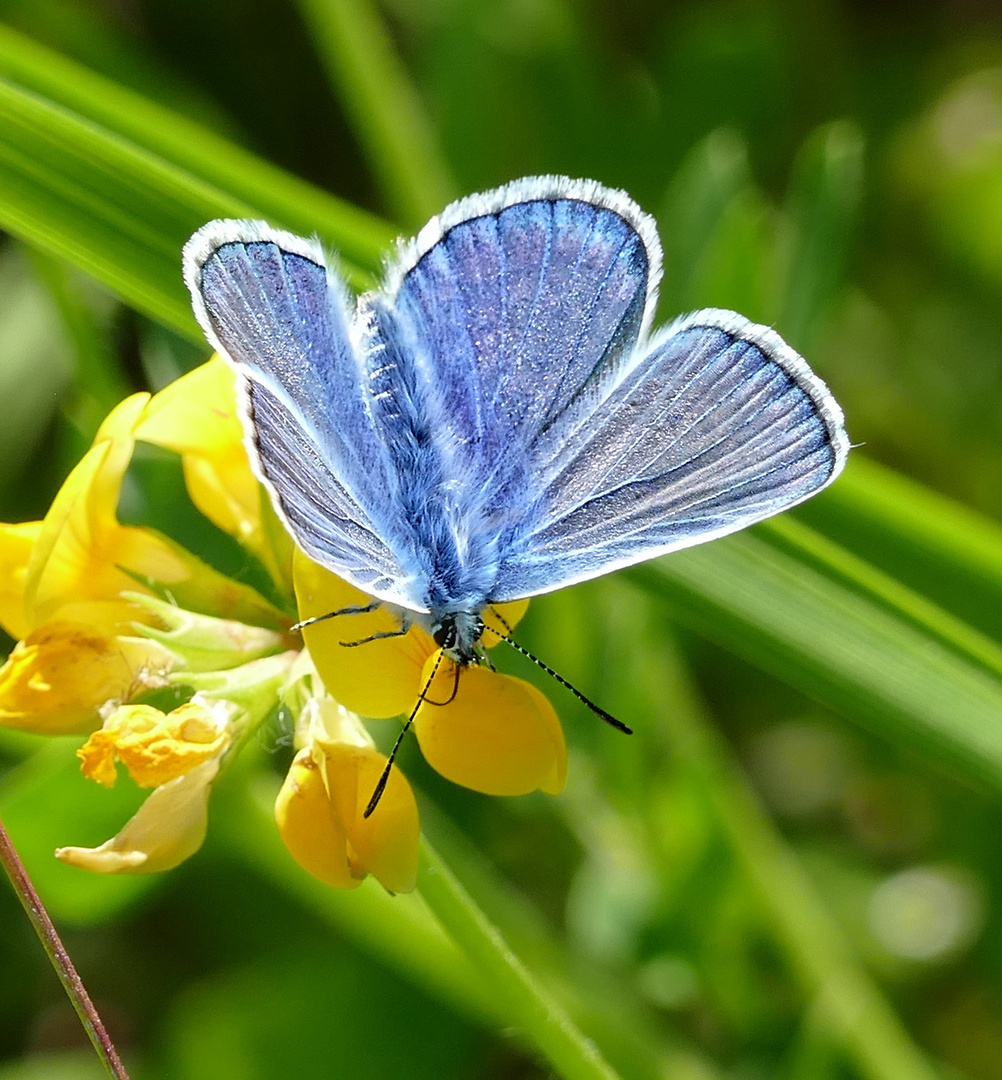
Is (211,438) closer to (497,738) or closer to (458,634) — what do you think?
(458,634)

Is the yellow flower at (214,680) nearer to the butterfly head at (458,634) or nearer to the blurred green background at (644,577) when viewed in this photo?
the butterfly head at (458,634)

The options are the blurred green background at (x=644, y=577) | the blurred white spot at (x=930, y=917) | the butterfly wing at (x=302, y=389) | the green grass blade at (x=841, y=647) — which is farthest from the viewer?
the blurred white spot at (x=930, y=917)

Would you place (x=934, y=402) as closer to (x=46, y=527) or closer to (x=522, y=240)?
(x=522, y=240)

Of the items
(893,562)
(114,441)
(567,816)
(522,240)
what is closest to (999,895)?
(567,816)

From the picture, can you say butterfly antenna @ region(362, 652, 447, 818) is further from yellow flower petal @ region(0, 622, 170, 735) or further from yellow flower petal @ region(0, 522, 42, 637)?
yellow flower petal @ region(0, 522, 42, 637)

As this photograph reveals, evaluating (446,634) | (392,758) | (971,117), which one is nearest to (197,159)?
(446,634)

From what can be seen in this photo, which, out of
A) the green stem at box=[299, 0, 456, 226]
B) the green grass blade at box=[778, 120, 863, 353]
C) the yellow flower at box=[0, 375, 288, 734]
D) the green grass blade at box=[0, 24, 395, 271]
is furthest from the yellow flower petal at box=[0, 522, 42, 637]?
the green stem at box=[299, 0, 456, 226]

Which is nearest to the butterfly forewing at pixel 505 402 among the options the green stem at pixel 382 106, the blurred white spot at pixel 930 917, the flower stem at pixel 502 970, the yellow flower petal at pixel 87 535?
the yellow flower petal at pixel 87 535
